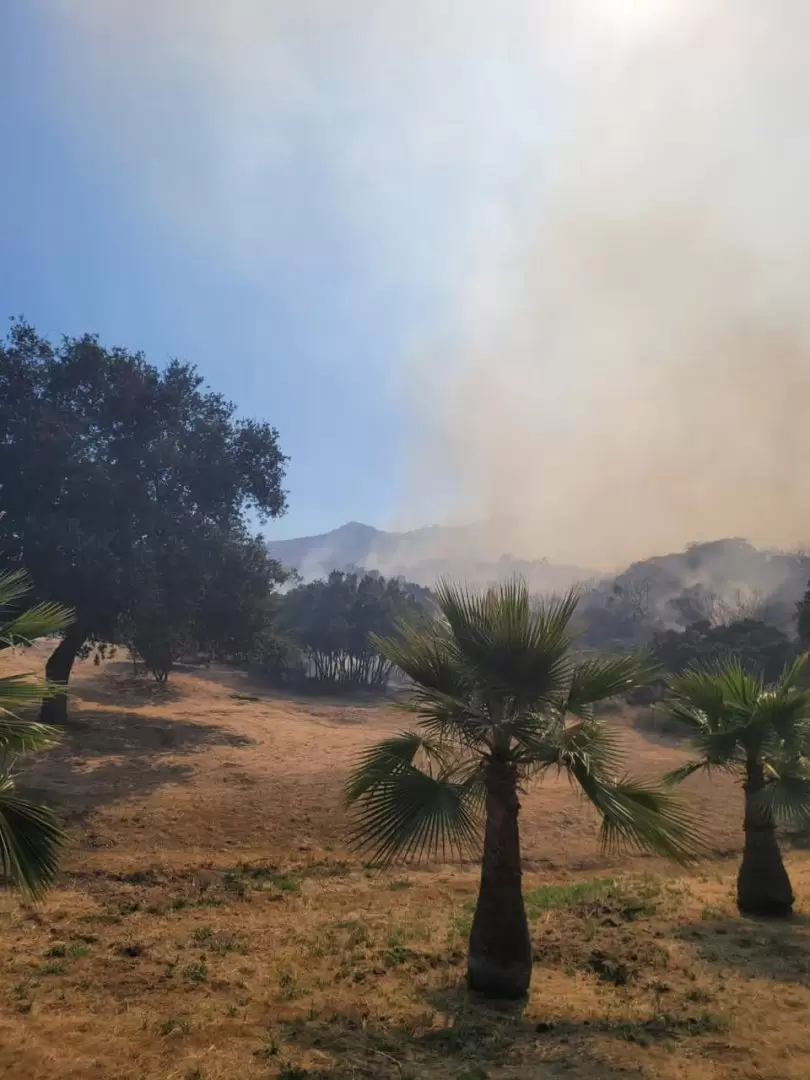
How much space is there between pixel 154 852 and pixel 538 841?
294 inches

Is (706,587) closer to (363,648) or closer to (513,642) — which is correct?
(363,648)

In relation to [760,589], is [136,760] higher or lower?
lower

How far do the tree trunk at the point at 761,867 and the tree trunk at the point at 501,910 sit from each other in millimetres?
4320

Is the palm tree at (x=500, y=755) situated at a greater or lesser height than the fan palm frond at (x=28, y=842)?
greater

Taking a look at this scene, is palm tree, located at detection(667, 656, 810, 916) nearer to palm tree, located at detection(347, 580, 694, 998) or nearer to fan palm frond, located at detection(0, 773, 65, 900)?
palm tree, located at detection(347, 580, 694, 998)

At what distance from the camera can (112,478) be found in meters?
22.0

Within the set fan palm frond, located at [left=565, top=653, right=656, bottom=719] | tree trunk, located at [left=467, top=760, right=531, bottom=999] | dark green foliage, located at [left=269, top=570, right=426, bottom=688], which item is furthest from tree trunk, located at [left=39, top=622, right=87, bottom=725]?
dark green foliage, located at [left=269, top=570, right=426, bottom=688]

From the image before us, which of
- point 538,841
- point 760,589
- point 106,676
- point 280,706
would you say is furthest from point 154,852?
point 760,589

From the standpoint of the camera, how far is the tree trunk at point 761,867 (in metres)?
9.21

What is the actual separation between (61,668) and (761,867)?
67.3 feet

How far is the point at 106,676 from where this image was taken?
35.9 metres

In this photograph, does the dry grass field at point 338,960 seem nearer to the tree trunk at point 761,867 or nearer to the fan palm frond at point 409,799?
the tree trunk at point 761,867

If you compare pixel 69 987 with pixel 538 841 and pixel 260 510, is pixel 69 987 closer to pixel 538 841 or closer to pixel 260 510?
pixel 538 841

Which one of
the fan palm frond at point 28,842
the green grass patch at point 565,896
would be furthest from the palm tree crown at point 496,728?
the green grass patch at point 565,896
